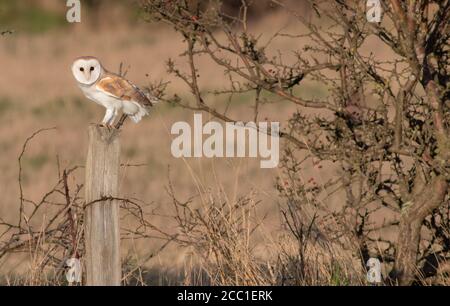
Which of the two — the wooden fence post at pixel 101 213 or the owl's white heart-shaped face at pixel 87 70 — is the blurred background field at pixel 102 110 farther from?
the wooden fence post at pixel 101 213

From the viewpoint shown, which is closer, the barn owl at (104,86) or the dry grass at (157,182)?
the barn owl at (104,86)

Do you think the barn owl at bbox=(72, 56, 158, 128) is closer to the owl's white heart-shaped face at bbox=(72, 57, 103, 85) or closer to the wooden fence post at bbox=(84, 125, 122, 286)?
the owl's white heart-shaped face at bbox=(72, 57, 103, 85)

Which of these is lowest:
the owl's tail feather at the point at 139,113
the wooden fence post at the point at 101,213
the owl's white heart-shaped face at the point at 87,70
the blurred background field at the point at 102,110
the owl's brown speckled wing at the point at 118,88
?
the wooden fence post at the point at 101,213

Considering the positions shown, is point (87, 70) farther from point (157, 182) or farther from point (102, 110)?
point (102, 110)

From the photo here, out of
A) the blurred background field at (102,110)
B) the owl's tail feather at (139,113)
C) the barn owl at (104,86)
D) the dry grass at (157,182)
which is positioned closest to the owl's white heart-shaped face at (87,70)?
the barn owl at (104,86)

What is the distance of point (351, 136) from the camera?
640 cm

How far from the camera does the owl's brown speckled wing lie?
5.14m

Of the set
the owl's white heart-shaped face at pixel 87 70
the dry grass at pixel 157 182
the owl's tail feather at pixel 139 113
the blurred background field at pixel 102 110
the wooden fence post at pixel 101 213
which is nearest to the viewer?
the wooden fence post at pixel 101 213

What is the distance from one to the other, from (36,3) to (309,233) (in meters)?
15.3

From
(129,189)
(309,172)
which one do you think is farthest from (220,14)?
(129,189)

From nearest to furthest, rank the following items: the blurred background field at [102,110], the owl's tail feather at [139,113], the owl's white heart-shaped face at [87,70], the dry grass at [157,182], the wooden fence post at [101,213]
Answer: the wooden fence post at [101,213] → the owl's white heart-shaped face at [87,70] → the owl's tail feather at [139,113] → the dry grass at [157,182] → the blurred background field at [102,110]

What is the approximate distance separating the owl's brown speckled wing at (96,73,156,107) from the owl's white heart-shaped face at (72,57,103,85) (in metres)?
0.04

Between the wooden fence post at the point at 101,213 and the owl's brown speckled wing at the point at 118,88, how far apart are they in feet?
1.18

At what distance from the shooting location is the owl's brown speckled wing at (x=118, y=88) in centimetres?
514
